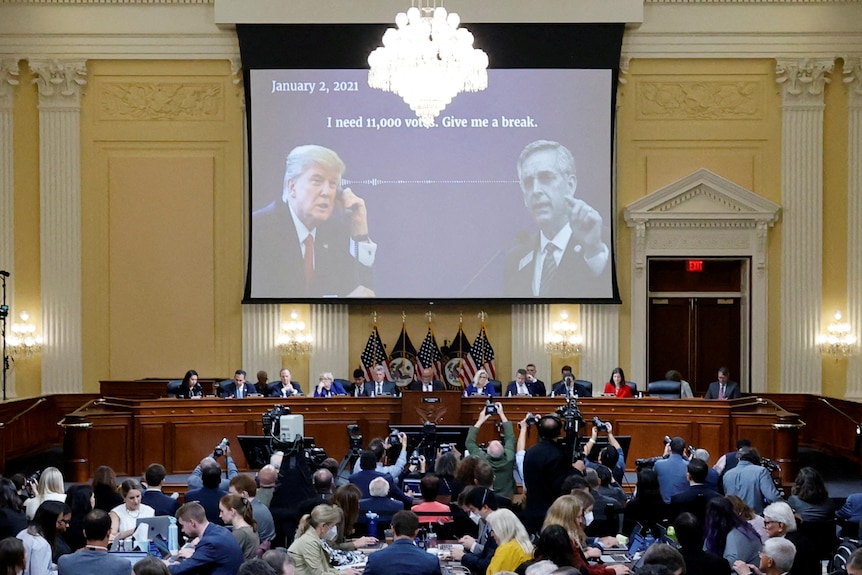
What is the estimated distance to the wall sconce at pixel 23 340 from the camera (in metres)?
18.4

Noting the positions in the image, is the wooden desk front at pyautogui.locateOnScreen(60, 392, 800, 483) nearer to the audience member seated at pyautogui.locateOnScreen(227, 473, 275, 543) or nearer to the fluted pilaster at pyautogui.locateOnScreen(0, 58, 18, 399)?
the fluted pilaster at pyautogui.locateOnScreen(0, 58, 18, 399)

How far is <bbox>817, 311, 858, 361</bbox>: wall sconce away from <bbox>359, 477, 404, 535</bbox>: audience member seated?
450 inches

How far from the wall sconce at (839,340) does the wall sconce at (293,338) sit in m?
7.94

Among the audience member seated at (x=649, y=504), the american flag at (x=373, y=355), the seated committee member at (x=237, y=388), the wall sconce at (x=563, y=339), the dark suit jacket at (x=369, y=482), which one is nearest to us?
the audience member seated at (x=649, y=504)

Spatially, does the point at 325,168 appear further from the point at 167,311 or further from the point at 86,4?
the point at 86,4

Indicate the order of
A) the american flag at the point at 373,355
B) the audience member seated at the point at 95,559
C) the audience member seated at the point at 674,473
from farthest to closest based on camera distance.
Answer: the american flag at the point at 373,355 → the audience member seated at the point at 674,473 → the audience member seated at the point at 95,559

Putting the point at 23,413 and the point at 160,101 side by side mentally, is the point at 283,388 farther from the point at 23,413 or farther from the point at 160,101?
the point at 160,101

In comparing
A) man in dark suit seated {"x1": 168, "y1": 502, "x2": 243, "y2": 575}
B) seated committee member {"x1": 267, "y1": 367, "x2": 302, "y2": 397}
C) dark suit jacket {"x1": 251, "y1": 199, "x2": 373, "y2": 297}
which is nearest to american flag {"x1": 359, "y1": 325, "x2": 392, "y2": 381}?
dark suit jacket {"x1": 251, "y1": 199, "x2": 373, "y2": 297}

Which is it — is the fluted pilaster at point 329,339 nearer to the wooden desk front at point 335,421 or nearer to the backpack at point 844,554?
the wooden desk front at point 335,421

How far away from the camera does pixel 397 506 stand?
355 inches

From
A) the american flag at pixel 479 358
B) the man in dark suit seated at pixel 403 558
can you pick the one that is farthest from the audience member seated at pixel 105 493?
the american flag at pixel 479 358

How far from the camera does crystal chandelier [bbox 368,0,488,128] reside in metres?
12.6

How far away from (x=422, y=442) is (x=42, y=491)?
4591 mm

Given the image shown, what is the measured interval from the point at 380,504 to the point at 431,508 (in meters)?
0.51
